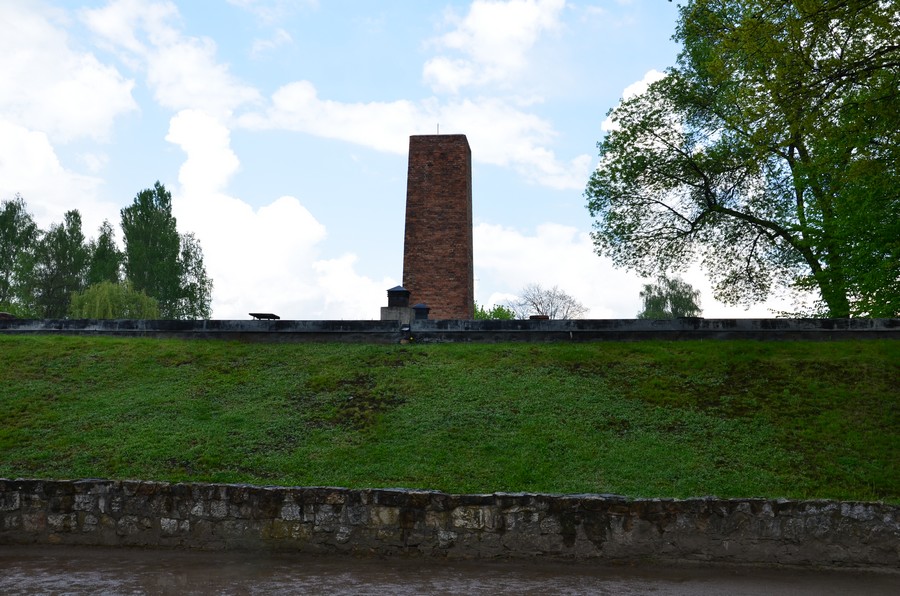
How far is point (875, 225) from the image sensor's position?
18.7 m

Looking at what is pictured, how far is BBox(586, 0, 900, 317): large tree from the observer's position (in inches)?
487

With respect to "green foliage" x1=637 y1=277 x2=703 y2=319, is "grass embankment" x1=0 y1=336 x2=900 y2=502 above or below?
below

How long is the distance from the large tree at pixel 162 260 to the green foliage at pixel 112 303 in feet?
14.9

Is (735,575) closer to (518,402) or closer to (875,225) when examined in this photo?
(518,402)

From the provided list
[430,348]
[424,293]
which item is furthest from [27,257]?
[430,348]

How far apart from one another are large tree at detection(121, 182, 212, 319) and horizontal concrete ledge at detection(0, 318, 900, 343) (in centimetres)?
2800

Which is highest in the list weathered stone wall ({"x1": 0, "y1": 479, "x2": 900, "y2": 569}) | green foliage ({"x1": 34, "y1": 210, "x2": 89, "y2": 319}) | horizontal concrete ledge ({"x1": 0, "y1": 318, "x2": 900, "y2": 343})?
green foliage ({"x1": 34, "y1": 210, "x2": 89, "y2": 319})

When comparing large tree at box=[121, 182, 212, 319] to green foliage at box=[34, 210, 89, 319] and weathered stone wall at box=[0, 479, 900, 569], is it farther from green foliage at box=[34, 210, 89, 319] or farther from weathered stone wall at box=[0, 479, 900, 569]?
weathered stone wall at box=[0, 479, 900, 569]

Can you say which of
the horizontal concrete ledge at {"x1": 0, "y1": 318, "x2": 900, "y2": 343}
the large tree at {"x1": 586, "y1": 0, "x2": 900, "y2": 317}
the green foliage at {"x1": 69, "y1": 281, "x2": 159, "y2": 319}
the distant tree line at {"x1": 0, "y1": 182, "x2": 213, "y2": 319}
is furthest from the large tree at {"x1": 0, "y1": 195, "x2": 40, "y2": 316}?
the large tree at {"x1": 586, "y1": 0, "x2": 900, "y2": 317}

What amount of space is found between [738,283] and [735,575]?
1890 centimetres

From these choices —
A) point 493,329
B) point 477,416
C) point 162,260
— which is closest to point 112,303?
point 162,260

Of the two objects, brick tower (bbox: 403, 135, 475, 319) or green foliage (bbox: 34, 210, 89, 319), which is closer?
brick tower (bbox: 403, 135, 475, 319)

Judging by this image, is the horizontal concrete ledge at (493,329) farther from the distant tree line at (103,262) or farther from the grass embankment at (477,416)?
the distant tree line at (103,262)

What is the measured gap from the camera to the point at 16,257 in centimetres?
4588
